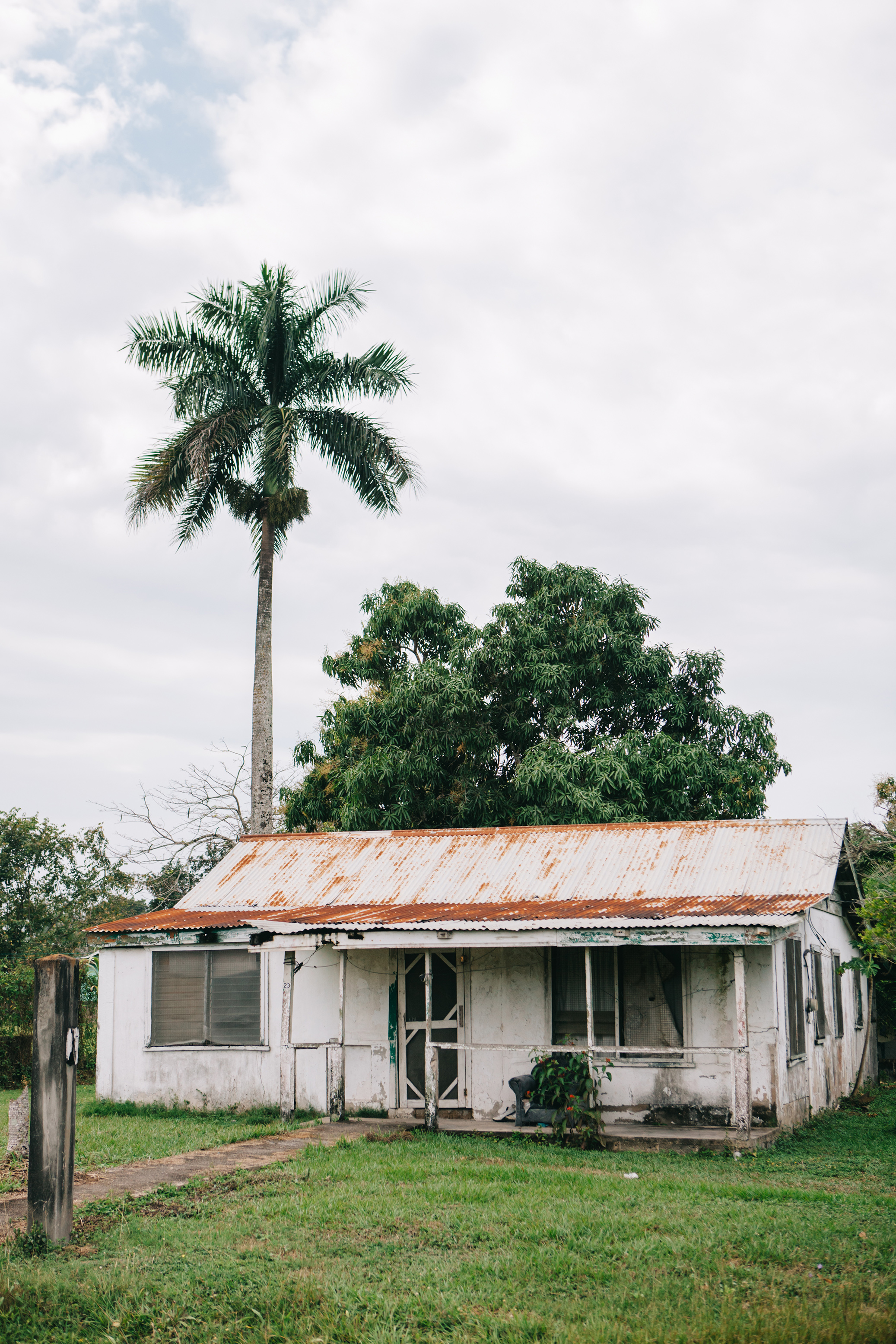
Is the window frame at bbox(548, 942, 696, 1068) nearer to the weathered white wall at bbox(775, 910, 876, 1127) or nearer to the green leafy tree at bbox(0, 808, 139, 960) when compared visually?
the weathered white wall at bbox(775, 910, 876, 1127)

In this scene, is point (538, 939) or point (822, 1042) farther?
point (822, 1042)

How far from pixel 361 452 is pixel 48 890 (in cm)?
1531

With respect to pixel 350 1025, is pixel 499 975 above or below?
above

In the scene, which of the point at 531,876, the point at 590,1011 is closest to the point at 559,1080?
the point at 590,1011

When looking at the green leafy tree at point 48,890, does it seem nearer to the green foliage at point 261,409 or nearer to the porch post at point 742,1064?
the green foliage at point 261,409

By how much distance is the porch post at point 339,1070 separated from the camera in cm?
1438

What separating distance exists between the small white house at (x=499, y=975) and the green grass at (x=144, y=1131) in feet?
1.09

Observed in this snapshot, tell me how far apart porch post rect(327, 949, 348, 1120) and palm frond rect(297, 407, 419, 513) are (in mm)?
12741

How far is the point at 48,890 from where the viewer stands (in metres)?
31.5

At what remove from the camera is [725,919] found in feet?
40.3

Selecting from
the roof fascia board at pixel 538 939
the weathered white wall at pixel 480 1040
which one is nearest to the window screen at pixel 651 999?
the weathered white wall at pixel 480 1040

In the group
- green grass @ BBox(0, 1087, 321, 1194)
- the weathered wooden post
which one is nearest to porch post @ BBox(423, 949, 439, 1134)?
green grass @ BBox(0, 1087, 321, 1194)

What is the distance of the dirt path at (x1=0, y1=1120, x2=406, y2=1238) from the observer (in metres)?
9.49

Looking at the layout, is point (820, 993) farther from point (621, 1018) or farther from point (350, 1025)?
point (350, 1025)
